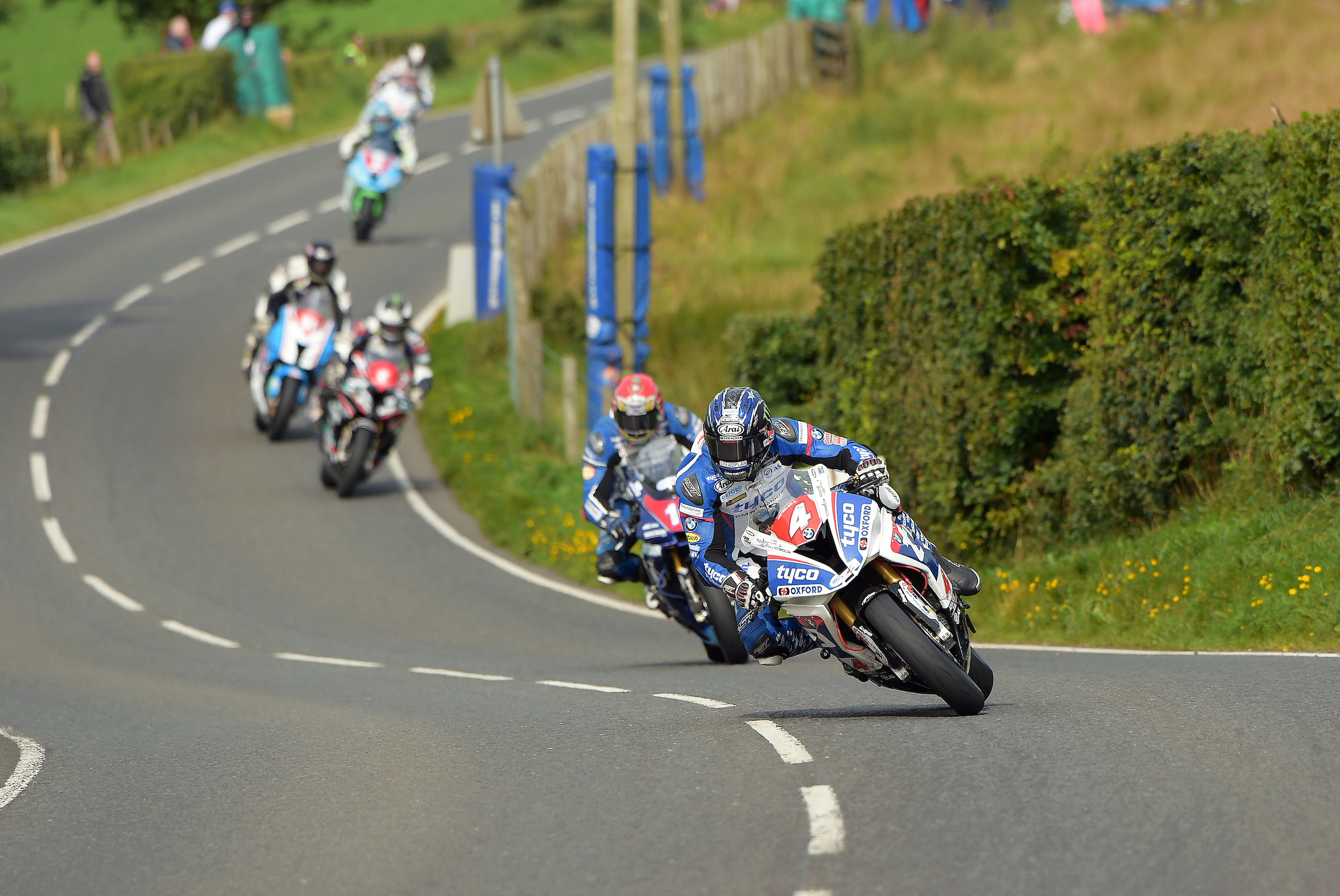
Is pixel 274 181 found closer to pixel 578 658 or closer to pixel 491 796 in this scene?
pixel 578 658

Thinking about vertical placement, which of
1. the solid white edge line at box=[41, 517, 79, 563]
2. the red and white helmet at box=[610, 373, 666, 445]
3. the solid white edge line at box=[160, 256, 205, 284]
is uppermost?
the red and white helmet at box=[610, 373, 666, 445]

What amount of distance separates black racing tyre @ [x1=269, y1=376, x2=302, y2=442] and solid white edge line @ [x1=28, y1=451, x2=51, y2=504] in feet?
A: 9.53

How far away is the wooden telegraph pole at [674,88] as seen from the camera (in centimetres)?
3102

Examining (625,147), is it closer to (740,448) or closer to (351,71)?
(740,448)

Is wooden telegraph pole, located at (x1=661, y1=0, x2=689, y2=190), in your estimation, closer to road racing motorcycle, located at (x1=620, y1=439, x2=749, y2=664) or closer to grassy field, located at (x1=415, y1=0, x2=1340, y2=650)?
grassy field, located at (x1=415, y1=0, x2=1340, y2=650)

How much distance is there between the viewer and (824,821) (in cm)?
610

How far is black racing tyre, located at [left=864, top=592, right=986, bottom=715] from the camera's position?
7609mm

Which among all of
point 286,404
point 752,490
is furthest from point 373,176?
point 752,490

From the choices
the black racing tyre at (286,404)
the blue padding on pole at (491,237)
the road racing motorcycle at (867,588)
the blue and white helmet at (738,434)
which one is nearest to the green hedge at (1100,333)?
the road racing motorcycle at (867,588)

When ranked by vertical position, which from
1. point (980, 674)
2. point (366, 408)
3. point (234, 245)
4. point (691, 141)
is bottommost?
point (234, 245)

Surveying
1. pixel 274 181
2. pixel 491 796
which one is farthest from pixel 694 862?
pixel 274 181

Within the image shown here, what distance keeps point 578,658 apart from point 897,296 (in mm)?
5014

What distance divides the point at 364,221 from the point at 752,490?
25.5 metres

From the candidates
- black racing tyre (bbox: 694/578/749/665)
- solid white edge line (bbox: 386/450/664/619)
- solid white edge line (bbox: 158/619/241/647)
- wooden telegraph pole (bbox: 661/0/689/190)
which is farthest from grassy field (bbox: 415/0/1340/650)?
solid white edge line (bbox: 158/619/241/647)
